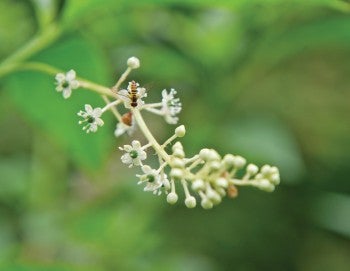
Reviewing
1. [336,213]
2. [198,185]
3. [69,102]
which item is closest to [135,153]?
[198,185]

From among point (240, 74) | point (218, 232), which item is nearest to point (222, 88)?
point (240, 74)

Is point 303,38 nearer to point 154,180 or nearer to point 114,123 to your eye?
point 114,123

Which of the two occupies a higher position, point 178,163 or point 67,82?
point 67,82

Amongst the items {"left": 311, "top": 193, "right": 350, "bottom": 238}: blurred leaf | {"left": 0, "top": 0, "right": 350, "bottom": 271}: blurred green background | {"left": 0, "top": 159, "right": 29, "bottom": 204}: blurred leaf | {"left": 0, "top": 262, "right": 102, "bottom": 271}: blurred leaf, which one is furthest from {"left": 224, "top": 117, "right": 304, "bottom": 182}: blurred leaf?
{"left": 0, "top": 262, "right": 102, "bottom": 271}: blurred leaf

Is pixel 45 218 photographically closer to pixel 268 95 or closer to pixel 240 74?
pixel 240 74

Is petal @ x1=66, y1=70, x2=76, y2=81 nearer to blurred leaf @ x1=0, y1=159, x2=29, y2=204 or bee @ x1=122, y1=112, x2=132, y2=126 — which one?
bee @ x1=122, y1=112, x2=132, y2=126

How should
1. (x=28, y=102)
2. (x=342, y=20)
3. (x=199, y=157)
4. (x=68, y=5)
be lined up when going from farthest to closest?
1. (x=342, y=20)
2. (x=28, y=102)
3. (x=68, y=5)
4. (x=199, y=157)
